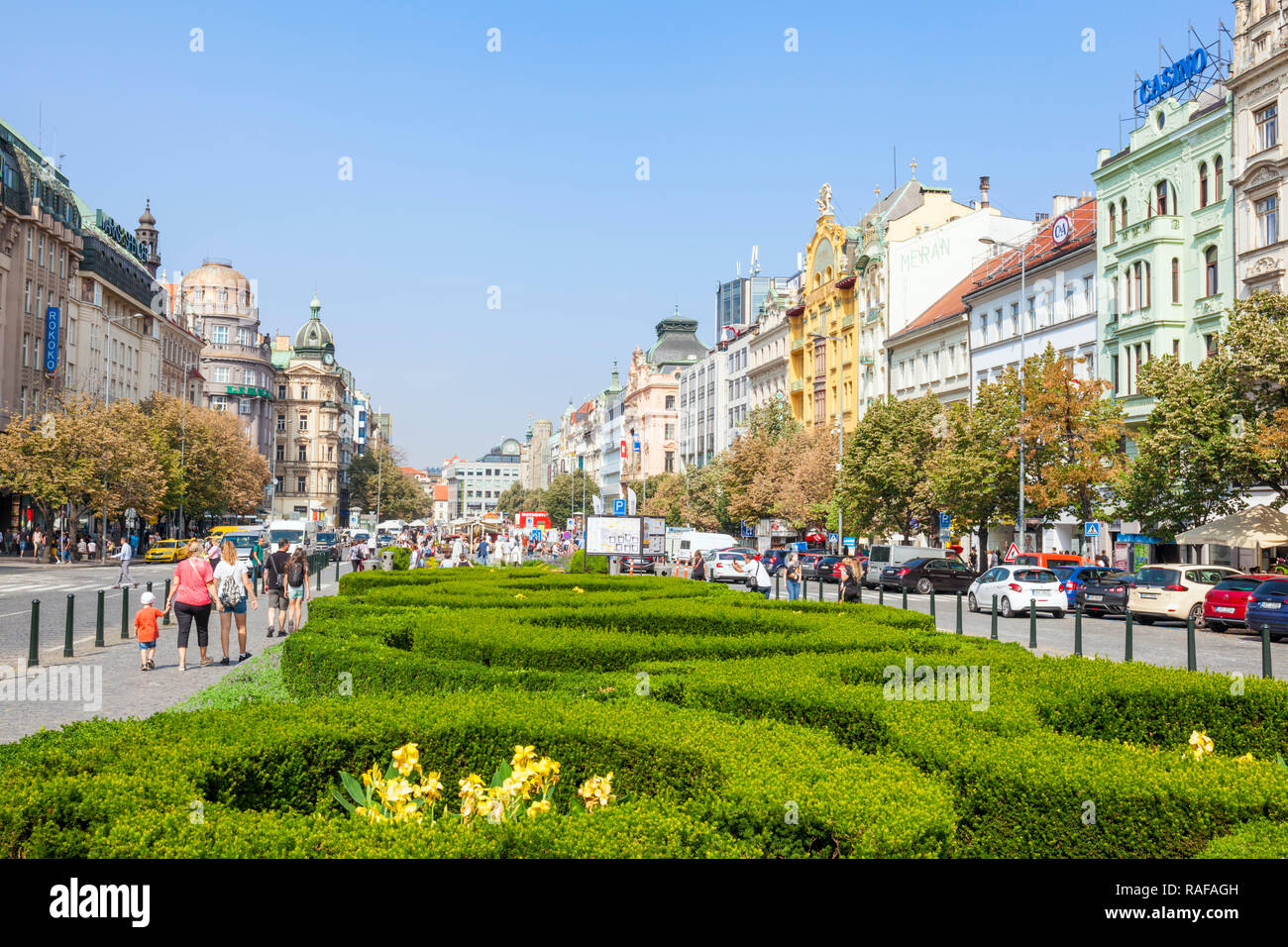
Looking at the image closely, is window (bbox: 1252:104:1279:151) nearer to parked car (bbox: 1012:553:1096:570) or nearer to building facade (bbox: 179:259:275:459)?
parked car (bbox: 1012:553:1096:570)

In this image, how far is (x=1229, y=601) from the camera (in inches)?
1055

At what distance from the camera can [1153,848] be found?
16.9ft

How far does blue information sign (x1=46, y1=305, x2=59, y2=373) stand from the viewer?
65.9m

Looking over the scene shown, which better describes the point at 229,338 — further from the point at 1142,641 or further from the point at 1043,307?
the point at 1142,641

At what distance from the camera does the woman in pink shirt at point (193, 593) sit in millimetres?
16266

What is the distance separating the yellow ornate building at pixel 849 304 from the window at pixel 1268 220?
31109mm

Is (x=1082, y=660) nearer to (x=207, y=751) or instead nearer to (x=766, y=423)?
(x=207, y=751)

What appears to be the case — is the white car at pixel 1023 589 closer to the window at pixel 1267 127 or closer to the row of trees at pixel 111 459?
the window at pixel 1267 127

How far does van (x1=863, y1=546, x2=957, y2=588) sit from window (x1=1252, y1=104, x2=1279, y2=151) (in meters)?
18.0

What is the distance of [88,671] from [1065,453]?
35.2 meters

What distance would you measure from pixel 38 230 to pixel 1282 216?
61.4 metres

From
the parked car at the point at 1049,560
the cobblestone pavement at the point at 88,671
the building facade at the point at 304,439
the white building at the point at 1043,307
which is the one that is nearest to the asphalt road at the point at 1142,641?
the parked car at the point at 1049,560

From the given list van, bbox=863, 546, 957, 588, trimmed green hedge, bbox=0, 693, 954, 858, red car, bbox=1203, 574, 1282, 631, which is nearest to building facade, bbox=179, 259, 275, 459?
van, bbox=863, 546, 957, 588

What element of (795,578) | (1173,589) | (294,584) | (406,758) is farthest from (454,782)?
(1173,589)
